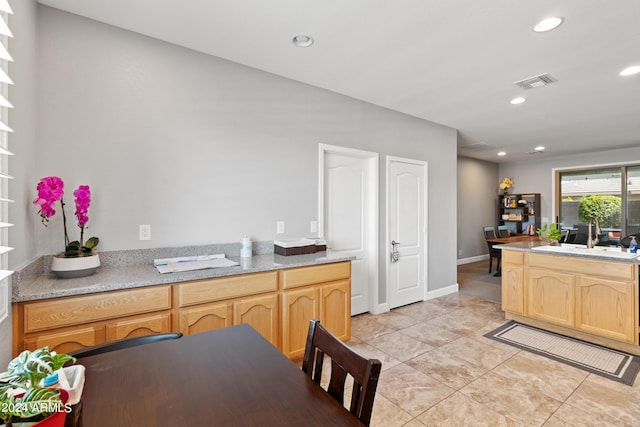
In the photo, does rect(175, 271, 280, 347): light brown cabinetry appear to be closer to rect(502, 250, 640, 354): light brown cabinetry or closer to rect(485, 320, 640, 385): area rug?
rect(485, 320, 640, 385): area rug

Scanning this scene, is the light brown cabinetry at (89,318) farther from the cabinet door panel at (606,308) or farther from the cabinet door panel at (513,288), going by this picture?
the cabinet door panel at (606,308)

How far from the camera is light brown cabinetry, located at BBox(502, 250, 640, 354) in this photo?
287cm

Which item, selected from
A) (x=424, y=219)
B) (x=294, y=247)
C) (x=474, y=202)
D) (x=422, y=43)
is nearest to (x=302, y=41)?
(x=422, y=43)

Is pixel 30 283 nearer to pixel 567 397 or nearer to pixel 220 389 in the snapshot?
pixel 220 389

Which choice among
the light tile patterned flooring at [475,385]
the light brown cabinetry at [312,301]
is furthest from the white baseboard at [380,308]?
the light brown cabinetry at [312,301]

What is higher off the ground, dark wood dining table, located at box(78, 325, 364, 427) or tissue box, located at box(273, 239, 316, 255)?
tissue box, located at box(273, 239, 316, 255)

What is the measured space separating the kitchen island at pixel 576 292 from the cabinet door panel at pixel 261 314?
9.58 ft

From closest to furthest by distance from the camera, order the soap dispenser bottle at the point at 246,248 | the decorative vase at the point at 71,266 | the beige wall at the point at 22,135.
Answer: the beige wall at the point at 22,135 < the decorative vase at the point at 71,266 < the soap dispenser bottle at the point at 246,248

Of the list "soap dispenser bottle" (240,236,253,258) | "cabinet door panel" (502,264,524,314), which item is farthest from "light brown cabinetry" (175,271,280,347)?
"cabinet door panel" (502,264,524,314)

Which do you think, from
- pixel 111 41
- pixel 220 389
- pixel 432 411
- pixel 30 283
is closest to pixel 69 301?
pixel 30 283

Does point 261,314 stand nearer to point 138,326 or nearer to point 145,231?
point 138,326

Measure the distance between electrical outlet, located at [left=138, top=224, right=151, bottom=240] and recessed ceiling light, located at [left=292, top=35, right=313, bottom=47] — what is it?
1.89 metres

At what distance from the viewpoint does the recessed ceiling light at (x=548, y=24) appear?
215 centimetres

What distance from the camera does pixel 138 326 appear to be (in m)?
1.88
